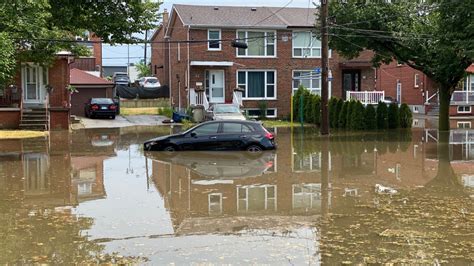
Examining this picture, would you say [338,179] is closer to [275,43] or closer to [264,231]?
[264,231]

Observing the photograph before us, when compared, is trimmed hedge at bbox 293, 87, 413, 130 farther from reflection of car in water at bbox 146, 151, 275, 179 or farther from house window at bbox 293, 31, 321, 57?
reflection of car in water at bbox 146, 151, 275, 179

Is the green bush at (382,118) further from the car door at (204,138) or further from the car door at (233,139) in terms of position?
the car door at (204,138)

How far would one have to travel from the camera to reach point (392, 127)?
3319 centimetres

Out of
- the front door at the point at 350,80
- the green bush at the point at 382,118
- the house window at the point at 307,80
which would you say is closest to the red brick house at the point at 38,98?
the house window at the point at 307,80

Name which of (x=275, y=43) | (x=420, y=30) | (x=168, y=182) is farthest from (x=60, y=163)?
(x=275, y=43)

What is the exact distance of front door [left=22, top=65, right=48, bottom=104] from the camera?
33094 millimetres

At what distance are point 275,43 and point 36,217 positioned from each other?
32.6m

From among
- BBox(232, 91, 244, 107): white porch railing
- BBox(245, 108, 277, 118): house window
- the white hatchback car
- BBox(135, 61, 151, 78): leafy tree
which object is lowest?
BBox(245, 108, 277, 118): house window

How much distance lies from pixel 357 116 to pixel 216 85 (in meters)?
11.7

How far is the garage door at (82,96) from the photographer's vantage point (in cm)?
4431

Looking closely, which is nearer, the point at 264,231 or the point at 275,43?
the point at 264,231

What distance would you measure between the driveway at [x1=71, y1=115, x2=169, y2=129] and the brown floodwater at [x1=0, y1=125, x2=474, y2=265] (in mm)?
15423

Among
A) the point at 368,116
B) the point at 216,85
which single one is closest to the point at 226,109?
the point at 368,116

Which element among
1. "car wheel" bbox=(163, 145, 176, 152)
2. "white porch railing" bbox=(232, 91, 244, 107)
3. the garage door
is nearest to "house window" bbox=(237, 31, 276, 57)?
"white porch railing" bbox=(232, 91, 244, 107)
